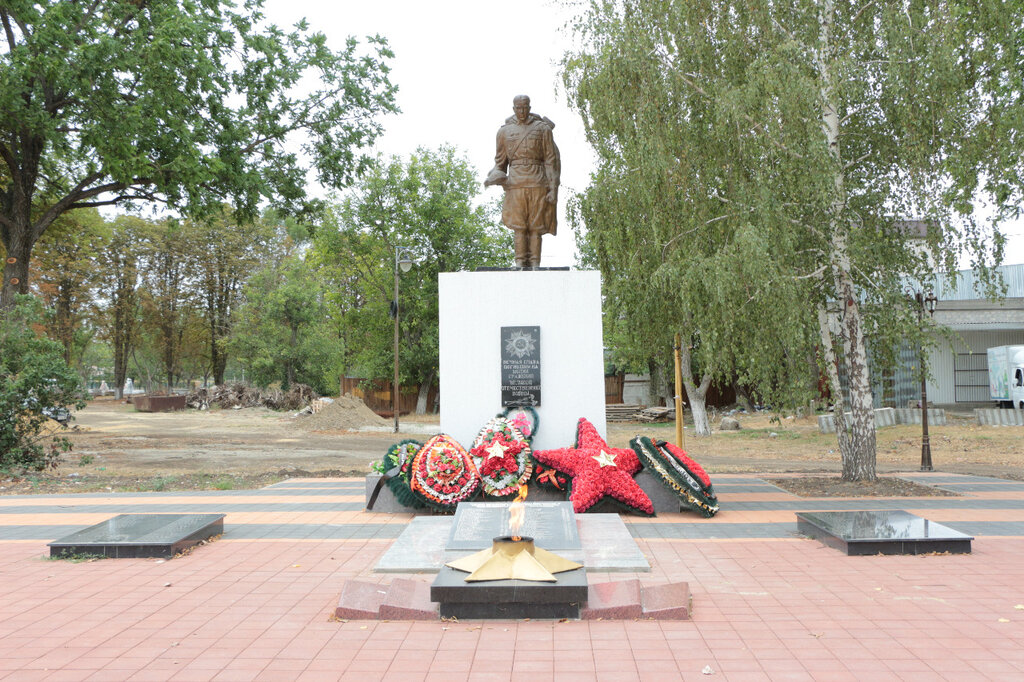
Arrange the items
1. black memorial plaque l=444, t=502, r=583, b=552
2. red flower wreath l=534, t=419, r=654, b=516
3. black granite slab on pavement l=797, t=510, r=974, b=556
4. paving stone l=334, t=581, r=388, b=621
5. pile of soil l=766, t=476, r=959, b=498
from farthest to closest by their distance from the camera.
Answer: pile of soil l=766, t=476, r=959, b=498 < red flower wreath l=534, t=419, r=654, b=516 < black granite slab on pavement l=797, t=510, r=974, b=556 < black memorial plaque l=444, t=502, r=583, b=552 < paving stone l=334, t=581, r=388, b=621

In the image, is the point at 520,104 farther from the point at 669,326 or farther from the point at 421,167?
the point at 421,167

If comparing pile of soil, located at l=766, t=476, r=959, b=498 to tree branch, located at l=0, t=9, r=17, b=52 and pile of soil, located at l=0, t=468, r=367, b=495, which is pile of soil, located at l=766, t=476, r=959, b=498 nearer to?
pile of soil, located at l=0, t=468, r=367, b=495

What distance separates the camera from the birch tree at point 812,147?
938 centimetres

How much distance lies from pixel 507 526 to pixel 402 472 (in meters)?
3.11

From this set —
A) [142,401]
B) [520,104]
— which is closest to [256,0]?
[520,104]

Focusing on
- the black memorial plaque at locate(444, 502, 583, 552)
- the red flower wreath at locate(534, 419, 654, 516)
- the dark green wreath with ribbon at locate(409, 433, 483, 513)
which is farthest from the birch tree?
the black memorial plaque at locate(444, 502, 583, 552)

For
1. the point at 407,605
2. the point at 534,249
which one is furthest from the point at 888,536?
the point at 534,249

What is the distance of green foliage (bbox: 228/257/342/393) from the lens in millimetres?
40031

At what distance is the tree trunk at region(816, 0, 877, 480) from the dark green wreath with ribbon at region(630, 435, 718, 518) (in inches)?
121

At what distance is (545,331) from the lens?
963 cm

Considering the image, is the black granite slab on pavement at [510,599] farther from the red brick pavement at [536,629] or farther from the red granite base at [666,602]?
the red granite base at [666,602]

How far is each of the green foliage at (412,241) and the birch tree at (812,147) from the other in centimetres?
2354

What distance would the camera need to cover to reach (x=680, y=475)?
8.77 meters

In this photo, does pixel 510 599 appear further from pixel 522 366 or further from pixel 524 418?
pixel 522 366
